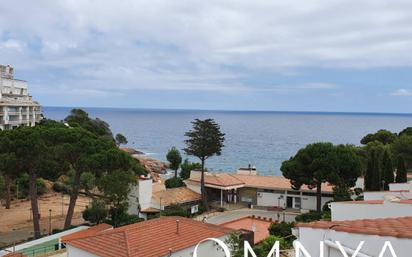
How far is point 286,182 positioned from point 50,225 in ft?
67.4

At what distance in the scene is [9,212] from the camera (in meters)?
35.8

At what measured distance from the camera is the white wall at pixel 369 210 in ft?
34.9

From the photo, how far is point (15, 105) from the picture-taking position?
67.7 metres

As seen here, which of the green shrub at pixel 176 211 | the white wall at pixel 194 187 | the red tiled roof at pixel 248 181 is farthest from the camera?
the white wall at pixel 194 187

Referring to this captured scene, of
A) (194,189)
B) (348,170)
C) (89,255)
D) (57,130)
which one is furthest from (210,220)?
(89,255)

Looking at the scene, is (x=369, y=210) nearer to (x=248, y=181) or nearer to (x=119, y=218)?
(x=119, y=218)

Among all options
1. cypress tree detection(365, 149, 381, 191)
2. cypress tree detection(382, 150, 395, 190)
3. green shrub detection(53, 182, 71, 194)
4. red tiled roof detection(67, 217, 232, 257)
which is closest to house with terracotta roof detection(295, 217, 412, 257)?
red tiled roof detection(67, 217, 232, 257)

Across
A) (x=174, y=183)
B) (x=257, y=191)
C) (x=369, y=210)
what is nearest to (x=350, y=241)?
(x=369, y=210)

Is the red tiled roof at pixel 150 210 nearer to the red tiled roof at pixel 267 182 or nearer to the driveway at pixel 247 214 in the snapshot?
the driveway at pixel 247 214

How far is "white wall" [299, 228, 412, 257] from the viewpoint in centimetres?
431

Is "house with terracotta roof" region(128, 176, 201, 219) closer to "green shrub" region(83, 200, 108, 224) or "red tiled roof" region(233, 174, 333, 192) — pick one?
"green shrub" region(83, 200, 108, 224)

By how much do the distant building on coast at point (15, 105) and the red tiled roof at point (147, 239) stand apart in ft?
177

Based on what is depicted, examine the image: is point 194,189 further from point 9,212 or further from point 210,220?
point 9,212

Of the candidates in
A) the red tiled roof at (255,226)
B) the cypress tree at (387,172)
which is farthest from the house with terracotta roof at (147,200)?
the cypress tree at (387,172)
